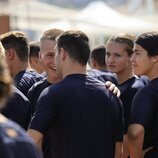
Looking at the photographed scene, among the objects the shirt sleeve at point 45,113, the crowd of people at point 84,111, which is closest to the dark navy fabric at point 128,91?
the crowd of people at point 84,111

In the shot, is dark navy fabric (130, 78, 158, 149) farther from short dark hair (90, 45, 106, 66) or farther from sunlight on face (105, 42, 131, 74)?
short dark hair (90, 45, 106, 66)

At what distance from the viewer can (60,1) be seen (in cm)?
3203

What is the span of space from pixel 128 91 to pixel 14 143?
2695mm

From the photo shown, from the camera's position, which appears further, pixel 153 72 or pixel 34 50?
pixel 34 50

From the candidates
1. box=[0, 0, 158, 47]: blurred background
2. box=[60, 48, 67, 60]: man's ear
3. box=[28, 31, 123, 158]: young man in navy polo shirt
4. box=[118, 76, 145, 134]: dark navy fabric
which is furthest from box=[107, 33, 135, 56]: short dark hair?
box=[0, 0, 158, 47]: blurred background

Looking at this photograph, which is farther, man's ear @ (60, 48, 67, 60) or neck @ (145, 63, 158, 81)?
neck @ (145, 63, 158, 81)

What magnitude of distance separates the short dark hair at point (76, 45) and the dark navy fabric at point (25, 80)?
120 cm

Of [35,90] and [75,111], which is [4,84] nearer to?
[75,111]

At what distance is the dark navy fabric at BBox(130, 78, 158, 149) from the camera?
430 centimetres

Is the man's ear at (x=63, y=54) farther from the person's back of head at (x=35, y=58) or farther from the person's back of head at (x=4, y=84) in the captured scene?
the person's back of head at (x=35, y=58)

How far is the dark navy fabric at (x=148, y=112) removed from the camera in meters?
4.30

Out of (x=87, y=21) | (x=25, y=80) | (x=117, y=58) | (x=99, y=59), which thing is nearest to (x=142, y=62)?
(x=117, y=58)

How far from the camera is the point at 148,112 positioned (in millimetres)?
4301

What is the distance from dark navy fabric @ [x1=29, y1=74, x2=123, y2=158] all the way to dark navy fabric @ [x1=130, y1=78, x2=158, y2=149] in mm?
259
